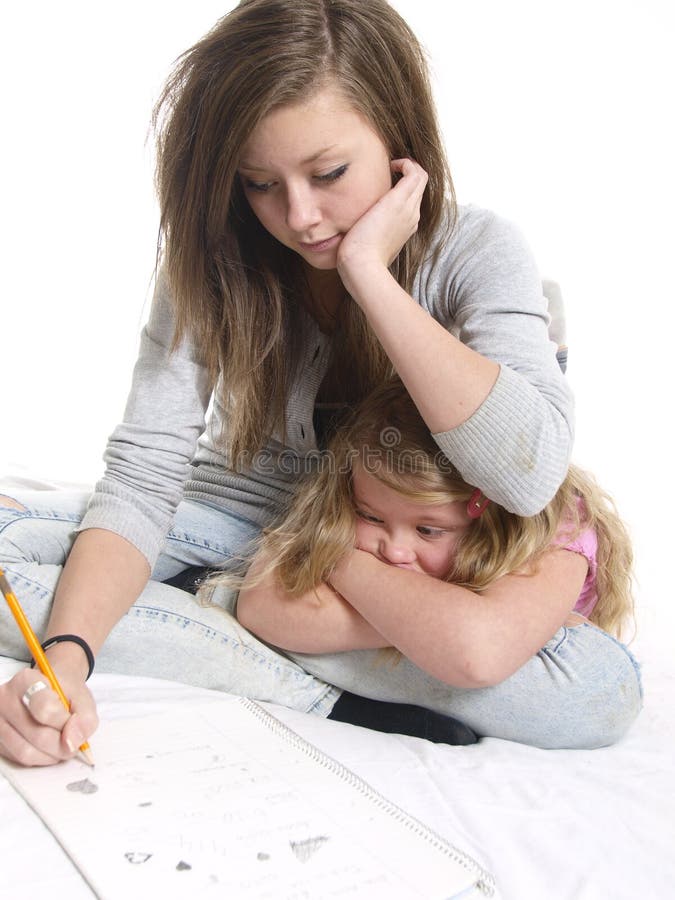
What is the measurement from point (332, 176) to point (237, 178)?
0.15 meters

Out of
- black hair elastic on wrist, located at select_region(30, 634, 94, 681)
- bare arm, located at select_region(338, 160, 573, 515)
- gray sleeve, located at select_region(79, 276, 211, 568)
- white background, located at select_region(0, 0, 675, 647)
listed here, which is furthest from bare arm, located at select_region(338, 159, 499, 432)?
white background, located at select_region(0, 0, 675, 647)

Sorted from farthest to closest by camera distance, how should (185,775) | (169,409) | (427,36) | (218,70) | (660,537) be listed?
(427,36) → (660,537) → (169,409) → (218,70) → (185,775)

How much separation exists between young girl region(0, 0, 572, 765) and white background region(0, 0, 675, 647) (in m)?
1.21

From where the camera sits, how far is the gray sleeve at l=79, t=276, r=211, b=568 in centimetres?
127

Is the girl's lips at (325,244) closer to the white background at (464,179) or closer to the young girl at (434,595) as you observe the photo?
the young girl at (434,595)

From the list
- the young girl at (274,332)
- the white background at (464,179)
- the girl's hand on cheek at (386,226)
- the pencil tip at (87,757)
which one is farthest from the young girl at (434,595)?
the white background at (464,179)

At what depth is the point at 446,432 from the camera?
106 cm

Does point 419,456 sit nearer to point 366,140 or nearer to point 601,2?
point 366,140

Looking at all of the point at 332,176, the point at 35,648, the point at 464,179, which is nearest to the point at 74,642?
the point at 35,648

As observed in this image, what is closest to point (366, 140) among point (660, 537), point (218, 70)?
point (218, 70)

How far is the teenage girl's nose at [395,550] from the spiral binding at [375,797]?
9.9 inches

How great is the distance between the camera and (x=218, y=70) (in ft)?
3.56

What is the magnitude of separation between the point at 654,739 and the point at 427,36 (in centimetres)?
206

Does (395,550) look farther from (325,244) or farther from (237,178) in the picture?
(237,178)
